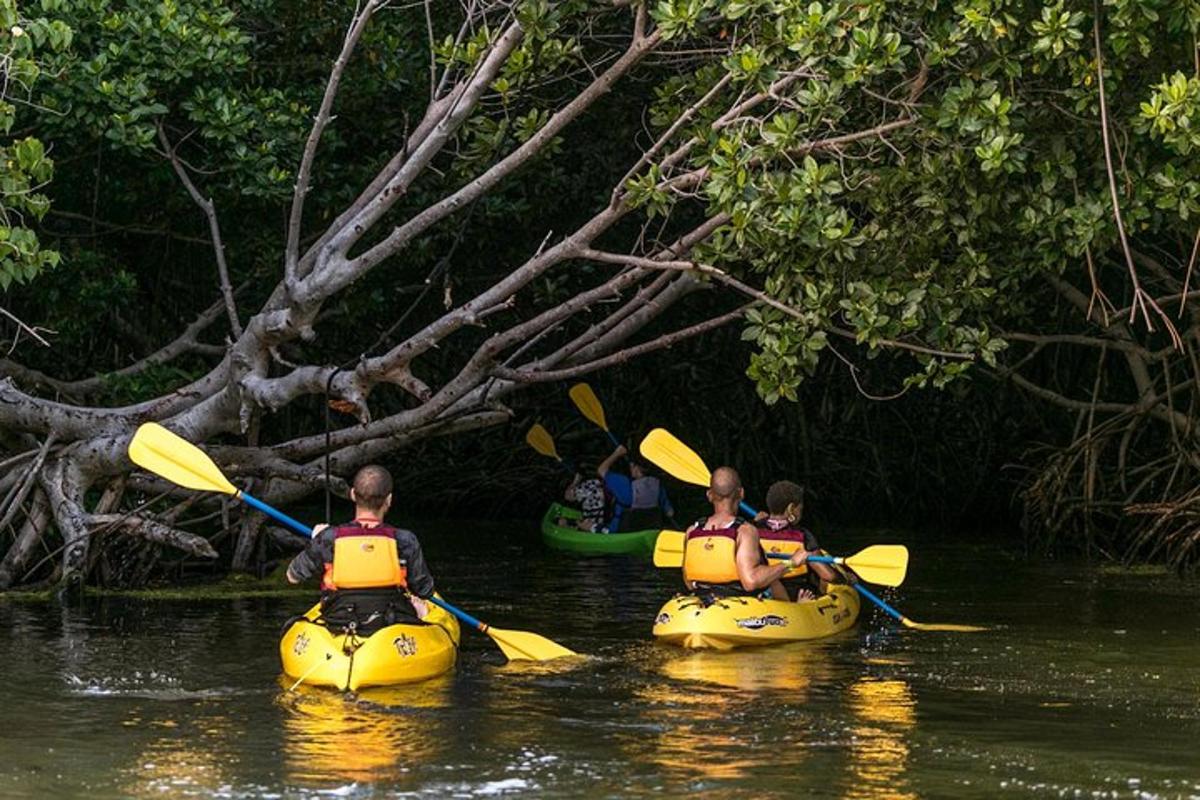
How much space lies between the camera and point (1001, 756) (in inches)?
303

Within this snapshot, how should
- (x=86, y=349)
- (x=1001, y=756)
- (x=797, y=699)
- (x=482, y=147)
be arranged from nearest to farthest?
(x=1001, y=756), (x=797, y=699), (x=482, y=147), (x=86, y=349)

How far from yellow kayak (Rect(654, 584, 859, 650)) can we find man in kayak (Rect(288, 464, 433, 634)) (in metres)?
1.74

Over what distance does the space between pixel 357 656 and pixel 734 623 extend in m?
2.35

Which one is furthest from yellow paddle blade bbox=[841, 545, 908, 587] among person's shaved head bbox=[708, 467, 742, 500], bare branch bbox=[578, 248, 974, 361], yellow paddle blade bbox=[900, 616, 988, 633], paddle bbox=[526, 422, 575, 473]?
paddle bbox=[526, 422, 575, 473]

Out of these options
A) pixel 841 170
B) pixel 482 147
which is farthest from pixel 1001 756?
pixel 482 147

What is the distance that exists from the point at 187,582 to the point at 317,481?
1343 millimetres

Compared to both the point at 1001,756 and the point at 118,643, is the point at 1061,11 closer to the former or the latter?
the point at 1001,756

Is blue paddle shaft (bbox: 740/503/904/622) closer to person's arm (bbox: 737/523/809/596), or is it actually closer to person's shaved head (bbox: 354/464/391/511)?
person's arm (bbox: 737/523/809/596)

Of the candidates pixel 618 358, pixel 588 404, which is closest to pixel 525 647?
pixel 618 358

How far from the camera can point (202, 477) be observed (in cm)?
1052

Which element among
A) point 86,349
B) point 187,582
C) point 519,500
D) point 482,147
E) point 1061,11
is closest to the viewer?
point 1061,11

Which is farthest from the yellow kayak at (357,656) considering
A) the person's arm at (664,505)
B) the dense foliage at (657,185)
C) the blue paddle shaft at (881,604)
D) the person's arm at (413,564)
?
the person's arm at (664,505)

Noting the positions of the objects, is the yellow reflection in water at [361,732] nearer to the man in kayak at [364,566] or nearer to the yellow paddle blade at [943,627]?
the man in kayak at [364,566]

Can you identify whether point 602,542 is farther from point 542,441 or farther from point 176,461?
point 176,461
